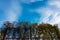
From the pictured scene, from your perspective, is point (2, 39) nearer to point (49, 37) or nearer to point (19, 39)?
point (19, 39)

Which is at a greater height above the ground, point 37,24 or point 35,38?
point 37,24

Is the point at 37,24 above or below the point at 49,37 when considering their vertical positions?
above

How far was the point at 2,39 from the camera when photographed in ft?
134

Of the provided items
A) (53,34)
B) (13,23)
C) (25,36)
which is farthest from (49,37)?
(13,23)

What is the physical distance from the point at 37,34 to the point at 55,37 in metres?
3.41

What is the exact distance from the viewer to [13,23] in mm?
39781

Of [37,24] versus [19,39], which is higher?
[37,24]

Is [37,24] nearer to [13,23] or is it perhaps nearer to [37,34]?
[37,34]

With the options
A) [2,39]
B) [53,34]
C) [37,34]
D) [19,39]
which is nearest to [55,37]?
[53,34]

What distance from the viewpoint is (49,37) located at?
40.7 meters

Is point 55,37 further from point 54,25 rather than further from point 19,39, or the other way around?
point 19,39

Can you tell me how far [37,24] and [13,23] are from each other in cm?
463

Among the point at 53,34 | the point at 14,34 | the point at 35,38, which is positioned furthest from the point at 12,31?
the point at 53,34

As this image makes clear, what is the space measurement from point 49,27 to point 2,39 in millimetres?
8801
